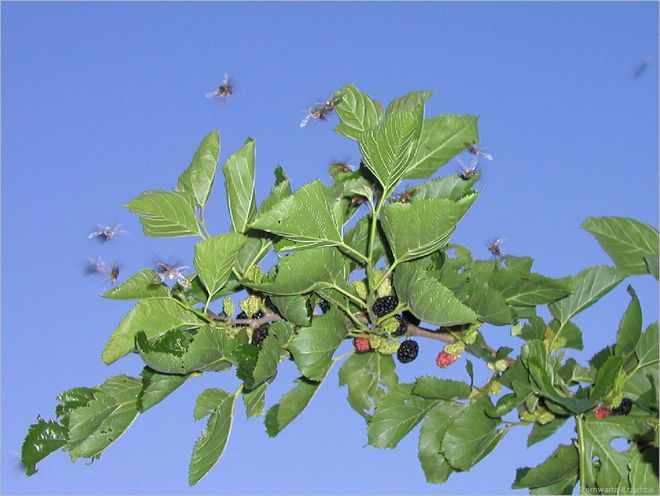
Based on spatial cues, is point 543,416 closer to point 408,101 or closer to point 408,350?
point 408,350

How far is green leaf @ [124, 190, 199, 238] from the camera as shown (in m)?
2.41

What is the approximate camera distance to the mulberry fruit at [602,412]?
9.02 feet

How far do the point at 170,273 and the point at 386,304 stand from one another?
0.69 meters

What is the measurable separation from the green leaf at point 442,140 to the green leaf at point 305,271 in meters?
0.46

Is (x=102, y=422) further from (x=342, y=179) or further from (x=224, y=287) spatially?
(x=342, y=179)

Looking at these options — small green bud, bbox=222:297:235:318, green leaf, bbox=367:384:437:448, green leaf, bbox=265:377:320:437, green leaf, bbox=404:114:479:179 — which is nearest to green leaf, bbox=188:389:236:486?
green leaf, bbox=265:377:320:437

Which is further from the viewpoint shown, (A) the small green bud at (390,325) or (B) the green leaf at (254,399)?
(B) the green leaf at (254,399)

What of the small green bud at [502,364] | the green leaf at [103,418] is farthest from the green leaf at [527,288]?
the green leaf at [103,418]

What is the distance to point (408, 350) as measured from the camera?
107 inches

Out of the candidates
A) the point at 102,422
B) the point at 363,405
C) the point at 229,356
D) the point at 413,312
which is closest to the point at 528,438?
the point at 363,405

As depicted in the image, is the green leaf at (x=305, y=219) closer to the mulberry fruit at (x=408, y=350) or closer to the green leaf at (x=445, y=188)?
the green leaf at (x=445, y=188)

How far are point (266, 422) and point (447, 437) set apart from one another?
2.09 feet

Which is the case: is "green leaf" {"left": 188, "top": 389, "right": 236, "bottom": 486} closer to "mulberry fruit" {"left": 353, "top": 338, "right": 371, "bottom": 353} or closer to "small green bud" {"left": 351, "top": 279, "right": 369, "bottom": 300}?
"mulberry fruit" {"left": 353, "top": 338, "right": 371, "bottom": 353}

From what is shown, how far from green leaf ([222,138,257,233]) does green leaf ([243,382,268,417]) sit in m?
0.57
